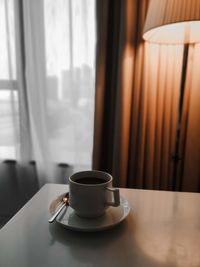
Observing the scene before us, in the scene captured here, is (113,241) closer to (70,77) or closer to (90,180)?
(90,180)

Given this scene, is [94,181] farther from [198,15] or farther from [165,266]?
[198,15]

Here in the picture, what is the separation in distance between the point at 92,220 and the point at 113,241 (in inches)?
2.8

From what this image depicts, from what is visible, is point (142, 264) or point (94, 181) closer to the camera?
point (142, 264)

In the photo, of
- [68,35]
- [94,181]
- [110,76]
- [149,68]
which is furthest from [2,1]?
[94,181]

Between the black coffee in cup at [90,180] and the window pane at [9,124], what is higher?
the black coffee in cup at [90,180]

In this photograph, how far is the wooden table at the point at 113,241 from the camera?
447mm

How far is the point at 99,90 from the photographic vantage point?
1.26 metres

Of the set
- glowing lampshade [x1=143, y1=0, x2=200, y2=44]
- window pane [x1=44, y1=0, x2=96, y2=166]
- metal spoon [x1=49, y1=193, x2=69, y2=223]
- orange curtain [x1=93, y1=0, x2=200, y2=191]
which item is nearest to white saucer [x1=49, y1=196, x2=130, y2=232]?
metal spoon [x1=49, y1=193, x2=69, y2=223]

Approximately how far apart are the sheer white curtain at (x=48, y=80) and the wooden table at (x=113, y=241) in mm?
849

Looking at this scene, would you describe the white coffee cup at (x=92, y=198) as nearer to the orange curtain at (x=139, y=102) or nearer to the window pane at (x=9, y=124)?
the orange curtain at (x=139, y=102)

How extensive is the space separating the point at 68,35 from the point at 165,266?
1236 millimetres

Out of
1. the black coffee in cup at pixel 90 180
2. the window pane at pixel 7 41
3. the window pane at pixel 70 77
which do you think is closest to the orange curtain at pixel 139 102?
the window pane at pixel 70 77

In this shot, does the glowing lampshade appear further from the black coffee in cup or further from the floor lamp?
the black coffee in cup

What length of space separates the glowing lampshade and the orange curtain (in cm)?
18
